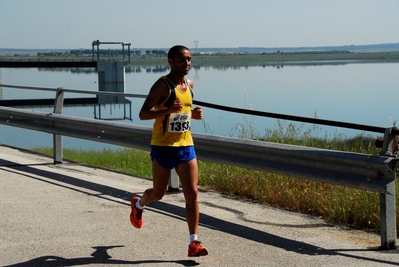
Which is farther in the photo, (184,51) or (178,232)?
(178,232)

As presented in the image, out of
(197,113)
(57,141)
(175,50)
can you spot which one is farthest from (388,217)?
(57,141)

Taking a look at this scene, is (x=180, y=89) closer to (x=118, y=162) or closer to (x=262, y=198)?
(x=262, y=198)

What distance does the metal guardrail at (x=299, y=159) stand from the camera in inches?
251

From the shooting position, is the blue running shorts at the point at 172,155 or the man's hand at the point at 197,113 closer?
the blue running shorts at the point at 172,155

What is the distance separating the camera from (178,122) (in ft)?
20.6

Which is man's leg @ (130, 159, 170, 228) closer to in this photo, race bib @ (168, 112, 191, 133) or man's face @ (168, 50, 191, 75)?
race bib @ (168, 112, 191, 133)

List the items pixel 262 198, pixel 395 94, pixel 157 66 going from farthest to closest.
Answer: pixel 157 66
pixel 395 94
pixel 262 198

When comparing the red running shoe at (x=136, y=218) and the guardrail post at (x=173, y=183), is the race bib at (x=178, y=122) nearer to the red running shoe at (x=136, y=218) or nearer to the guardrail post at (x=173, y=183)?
the red running shoe at (x=136, y=218)

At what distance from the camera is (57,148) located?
11758 millimetres

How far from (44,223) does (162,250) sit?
5.48ft

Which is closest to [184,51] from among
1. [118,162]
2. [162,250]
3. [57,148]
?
[162,250]

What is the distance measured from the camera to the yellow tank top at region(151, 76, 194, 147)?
6250 millimetres

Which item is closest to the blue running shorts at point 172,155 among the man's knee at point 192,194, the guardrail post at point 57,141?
the man's knee at point 192,194

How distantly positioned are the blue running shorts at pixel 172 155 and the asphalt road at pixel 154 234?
0.75m
